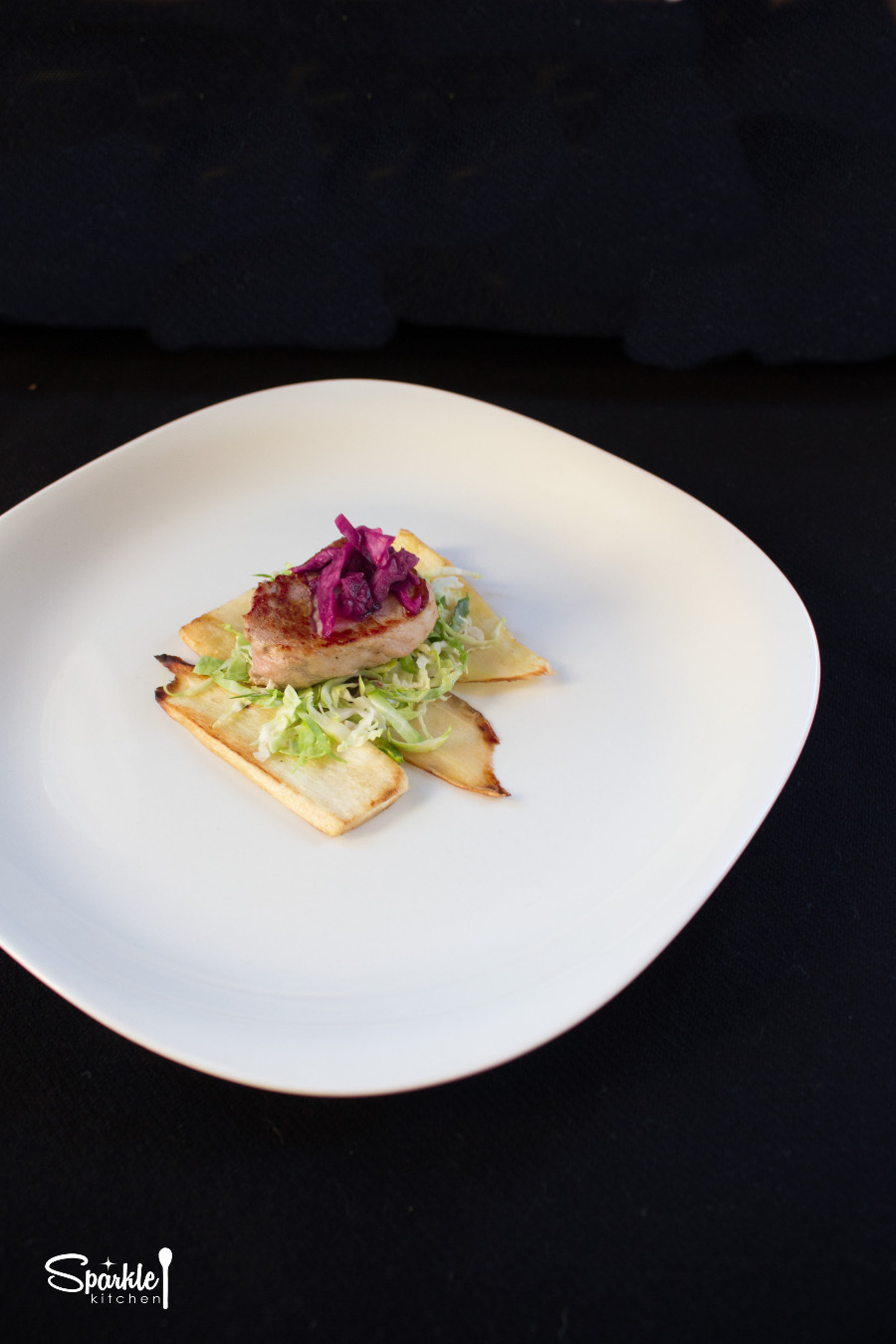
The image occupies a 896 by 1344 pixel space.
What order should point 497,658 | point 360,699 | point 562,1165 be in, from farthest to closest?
1. point 497,658
2. point 360,699
3. point 562,1165

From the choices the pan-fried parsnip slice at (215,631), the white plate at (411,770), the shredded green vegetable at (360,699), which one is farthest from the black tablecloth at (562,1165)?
the shredded green vegetable at (360,699)

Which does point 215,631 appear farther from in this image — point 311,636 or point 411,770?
point 411,770

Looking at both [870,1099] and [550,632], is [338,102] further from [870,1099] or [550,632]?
[870,1099]

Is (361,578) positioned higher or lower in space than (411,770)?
higher

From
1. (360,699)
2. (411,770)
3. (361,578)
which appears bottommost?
(411,770)

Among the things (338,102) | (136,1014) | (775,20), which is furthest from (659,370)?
(136,1014)

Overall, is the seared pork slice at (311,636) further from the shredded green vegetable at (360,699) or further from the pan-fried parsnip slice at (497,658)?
the pan-fried parsnip slice at (497,658)

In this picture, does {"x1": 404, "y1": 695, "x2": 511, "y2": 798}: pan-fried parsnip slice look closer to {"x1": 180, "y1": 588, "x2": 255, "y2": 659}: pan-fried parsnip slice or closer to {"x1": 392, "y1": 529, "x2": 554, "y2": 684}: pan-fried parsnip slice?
{"x1": 392, "y1": 529, "x2": 554, "y2": 684}: pan-fried parsnip slice

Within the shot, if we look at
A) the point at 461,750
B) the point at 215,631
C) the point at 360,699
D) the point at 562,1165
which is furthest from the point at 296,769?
the point at 562,1165
